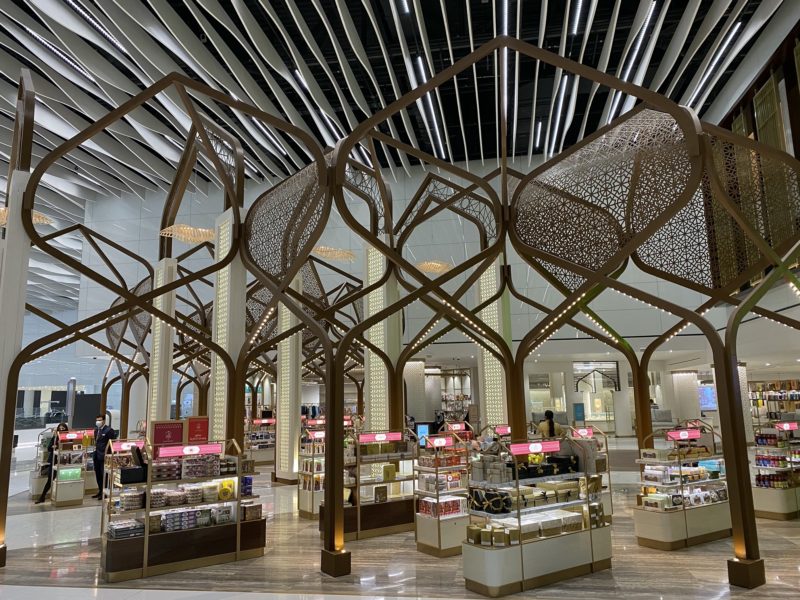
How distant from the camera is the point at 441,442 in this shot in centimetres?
663

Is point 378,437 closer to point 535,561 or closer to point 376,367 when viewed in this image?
point 376,367

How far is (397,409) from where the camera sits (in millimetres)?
9750

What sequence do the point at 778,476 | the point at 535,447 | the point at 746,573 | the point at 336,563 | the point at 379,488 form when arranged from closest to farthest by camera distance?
the point at 746,573 → the point at 535,447 → the point at 336,563 → the point at 379,488 → the point at 778,476

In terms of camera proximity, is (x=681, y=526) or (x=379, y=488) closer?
(x=681, y=526)

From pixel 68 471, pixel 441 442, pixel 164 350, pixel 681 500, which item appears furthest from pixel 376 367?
pixel 68 471

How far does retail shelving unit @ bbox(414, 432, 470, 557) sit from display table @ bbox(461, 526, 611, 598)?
97 centimetres

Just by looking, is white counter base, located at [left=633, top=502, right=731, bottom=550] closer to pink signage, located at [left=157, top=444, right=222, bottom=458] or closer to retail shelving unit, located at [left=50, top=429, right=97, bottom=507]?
pink signage, located at [left=157, top=444, right=222, bottom=458]

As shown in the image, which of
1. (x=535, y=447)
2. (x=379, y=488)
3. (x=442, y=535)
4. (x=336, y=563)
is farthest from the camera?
(x=379, y=488)

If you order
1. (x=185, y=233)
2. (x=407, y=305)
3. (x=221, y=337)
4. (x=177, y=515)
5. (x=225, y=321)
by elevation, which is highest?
(x=185, y=233)

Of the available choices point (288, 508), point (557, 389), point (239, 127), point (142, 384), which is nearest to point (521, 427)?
point (288, 508)

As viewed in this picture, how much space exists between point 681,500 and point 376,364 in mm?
5239

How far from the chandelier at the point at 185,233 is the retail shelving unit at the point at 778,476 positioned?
9280 millimetres

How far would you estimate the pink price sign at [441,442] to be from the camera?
653 centimetres

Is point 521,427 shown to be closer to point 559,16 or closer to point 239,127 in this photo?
point 559,16
